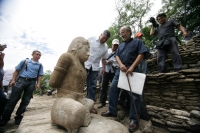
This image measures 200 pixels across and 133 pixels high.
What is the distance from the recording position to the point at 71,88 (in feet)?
7.11

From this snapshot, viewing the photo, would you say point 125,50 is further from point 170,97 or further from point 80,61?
point 170,97

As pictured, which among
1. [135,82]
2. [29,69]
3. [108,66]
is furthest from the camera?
[108,66]

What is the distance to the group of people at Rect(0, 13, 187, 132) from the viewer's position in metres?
2.71

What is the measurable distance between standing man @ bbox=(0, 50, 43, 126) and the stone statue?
1993 mm

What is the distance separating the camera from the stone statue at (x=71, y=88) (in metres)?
1.78

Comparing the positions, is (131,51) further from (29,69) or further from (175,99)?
(29,69)

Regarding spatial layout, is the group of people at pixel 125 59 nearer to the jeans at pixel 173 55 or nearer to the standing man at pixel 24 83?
the jeans at pixel 173 55

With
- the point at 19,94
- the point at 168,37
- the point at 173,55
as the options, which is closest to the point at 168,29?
the point at 168,37

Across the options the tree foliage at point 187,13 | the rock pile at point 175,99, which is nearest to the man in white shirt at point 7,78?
the rock pile at point 175,99

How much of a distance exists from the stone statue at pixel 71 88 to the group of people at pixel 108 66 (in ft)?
2.77

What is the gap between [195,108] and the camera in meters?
2.86

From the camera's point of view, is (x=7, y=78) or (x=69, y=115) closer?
(x=69, y=115)

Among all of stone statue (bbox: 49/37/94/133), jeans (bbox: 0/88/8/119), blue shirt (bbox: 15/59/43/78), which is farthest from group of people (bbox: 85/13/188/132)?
jeans (bbox: 0/88/8/119)

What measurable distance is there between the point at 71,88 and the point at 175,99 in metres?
2.63
